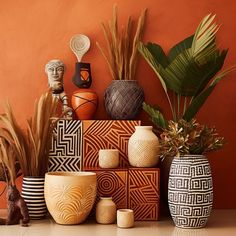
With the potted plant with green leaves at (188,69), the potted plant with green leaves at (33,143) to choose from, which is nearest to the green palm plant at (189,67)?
the potted plant with green leaves at (188,69)

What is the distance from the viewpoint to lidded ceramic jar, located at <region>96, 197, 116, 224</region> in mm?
2266

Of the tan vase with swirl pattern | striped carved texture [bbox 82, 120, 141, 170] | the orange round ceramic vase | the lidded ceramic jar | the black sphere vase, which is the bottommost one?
the lidded ceramic jar

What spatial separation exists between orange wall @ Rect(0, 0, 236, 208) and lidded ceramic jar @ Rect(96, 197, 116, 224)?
0.52m

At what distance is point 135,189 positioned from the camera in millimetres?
2334

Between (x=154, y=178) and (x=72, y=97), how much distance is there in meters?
0.58

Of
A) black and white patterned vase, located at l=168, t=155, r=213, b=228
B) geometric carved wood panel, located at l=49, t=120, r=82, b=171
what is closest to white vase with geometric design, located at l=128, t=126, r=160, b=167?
black and white patterned vase, located at l=168, t=155, r=213, b=228

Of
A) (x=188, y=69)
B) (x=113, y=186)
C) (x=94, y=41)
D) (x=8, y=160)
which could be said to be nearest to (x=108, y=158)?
(x=113, y=186)

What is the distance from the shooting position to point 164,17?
105 inches

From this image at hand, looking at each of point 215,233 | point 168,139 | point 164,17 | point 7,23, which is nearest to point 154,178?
point 168,139

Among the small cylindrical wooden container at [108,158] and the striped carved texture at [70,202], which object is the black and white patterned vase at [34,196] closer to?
the striped carved texture at [70,202]

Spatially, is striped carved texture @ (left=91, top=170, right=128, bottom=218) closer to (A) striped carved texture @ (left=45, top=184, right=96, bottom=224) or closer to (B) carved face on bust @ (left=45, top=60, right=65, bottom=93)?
(A) striped carved texture @ (left=45, top=184, right=96, bottom=224)

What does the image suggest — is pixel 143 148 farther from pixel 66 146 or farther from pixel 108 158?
pixel 66 146

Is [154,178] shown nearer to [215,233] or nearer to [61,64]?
[215,233]

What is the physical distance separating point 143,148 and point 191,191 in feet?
1.00
